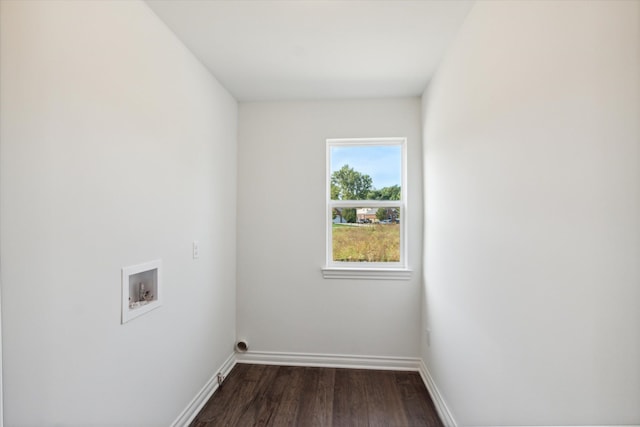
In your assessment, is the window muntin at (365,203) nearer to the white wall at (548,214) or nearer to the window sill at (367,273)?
the window sill at (367,273)

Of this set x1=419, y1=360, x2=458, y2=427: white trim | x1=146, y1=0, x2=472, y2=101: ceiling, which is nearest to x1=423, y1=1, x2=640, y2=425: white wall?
x1=419, y1=360, x2=458, y2=427: white trim

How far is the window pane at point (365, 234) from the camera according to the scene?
271 centimetres

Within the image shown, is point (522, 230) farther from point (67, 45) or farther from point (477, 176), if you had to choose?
point (67, 45)

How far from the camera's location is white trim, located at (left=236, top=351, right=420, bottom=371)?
2.57 metres

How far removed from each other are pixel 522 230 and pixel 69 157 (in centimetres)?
173

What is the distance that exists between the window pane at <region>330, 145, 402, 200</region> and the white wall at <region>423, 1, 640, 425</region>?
1011 millimetres

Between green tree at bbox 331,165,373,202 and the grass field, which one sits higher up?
green tree at bbox 331,165,373,202

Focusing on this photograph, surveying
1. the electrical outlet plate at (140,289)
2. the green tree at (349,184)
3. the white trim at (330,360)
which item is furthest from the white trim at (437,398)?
the electrical outlet plate at (140,289)

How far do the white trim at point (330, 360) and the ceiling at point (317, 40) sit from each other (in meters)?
2.40

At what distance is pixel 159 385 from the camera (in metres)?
1.59

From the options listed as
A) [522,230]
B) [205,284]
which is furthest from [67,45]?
[522,230]

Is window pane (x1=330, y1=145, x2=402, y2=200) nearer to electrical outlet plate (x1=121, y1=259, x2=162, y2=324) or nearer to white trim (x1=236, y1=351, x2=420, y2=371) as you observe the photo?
white trim (x1=236, y1=351, x2=420, y2=371)

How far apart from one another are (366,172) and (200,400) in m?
2.28

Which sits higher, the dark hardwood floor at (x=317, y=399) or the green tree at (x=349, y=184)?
the green tree at (x=349, y=184)
